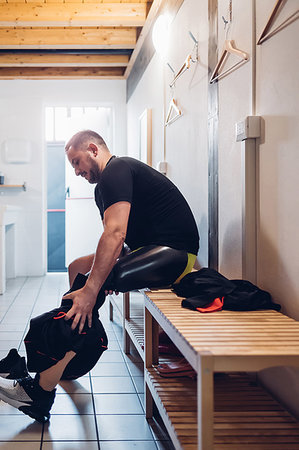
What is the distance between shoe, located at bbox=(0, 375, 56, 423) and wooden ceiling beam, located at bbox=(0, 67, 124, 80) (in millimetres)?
5382

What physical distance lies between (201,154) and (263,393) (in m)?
1.52

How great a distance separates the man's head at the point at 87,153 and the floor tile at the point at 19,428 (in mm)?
1180

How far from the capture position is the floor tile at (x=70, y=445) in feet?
6.01

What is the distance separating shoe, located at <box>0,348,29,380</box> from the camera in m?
2.35

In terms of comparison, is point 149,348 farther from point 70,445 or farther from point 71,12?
point 71,12

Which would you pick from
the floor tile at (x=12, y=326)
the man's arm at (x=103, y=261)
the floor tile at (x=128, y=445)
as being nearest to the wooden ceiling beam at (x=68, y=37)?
the floor tile at (x=12, y=326)

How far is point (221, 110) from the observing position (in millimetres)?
2529

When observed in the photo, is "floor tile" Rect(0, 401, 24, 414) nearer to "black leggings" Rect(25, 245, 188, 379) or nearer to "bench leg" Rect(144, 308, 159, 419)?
"black leggings" Rect(25, 245, 188, 379)

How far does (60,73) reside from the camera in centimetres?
669

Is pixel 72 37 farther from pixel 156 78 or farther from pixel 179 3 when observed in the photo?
pixel 179 3

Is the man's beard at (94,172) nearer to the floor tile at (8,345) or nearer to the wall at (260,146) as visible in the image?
the wall at (260,146)

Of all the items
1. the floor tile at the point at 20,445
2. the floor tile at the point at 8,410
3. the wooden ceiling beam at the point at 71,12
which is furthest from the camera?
the wooden ceiling beam at the point at 71,12

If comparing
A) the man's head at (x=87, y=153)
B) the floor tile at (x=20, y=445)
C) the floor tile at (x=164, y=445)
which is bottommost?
the floor tile at (x=164, y=445)

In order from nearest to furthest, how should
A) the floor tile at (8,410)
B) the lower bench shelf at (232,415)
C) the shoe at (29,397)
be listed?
the lower bench shelf at (232,415)
the shoe at (29,397)
the floor tile at (8,410)
